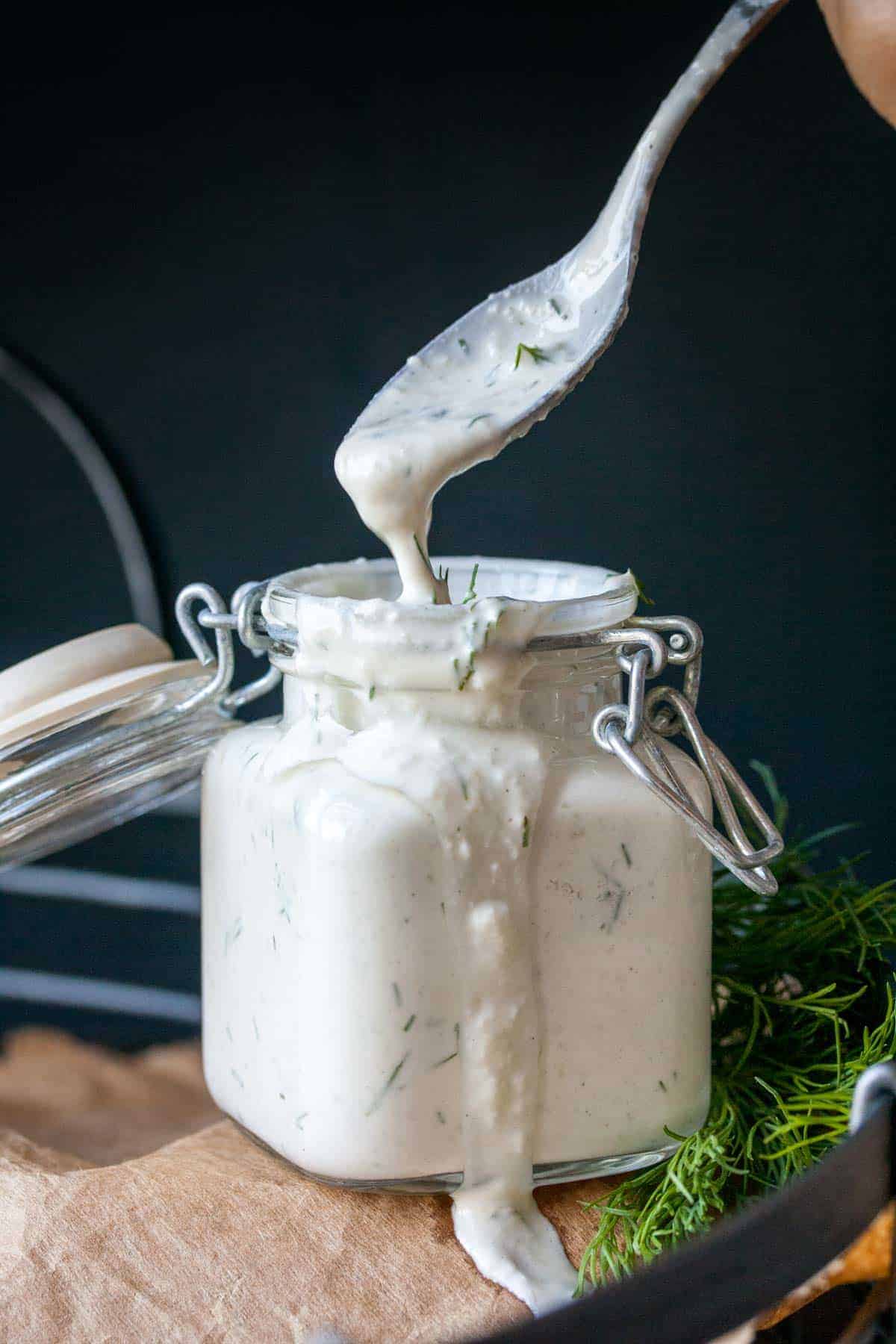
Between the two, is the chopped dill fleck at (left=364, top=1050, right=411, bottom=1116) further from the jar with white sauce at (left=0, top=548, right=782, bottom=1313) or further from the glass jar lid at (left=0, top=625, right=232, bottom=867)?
the glass jar lid at (left=0, top=625, right=232, bottom=867)

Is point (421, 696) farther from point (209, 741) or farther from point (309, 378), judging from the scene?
point (309, 378)

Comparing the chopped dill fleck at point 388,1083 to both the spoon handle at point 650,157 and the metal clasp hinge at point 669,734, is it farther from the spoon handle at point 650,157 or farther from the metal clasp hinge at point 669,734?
the spoon handle at point 650,157

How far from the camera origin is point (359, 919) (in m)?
0.53

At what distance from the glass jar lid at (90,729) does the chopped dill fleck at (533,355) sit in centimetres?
20

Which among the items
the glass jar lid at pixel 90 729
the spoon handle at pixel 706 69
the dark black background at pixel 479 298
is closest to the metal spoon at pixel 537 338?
the spoon handle at pixel 706 69

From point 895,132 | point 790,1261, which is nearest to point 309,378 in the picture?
point 895,132

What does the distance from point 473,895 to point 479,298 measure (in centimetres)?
62

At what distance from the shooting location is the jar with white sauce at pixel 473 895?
535 mm

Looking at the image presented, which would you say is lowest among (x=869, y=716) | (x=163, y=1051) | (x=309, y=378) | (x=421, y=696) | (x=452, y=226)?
(x=163, y=1051)

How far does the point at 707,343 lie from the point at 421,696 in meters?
0.53

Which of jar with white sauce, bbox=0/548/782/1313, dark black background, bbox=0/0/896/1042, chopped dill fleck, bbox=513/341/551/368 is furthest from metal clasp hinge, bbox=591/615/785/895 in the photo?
dark black background, bbox=0/0/896/1042

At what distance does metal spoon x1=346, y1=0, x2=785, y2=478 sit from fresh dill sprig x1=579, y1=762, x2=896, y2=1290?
11.0 inches

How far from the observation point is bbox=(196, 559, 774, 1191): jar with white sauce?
1.75ft

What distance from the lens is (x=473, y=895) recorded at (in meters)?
0.54
